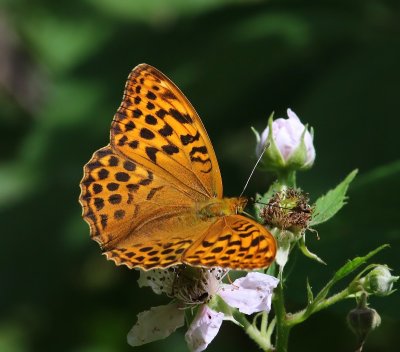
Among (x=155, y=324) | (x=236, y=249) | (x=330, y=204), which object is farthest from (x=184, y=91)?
(x=236, y=249)

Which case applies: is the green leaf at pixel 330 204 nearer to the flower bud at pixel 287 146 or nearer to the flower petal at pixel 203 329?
the flower bud at pixel 287 146

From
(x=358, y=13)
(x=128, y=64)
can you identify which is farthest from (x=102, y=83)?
(x=358, y=13)

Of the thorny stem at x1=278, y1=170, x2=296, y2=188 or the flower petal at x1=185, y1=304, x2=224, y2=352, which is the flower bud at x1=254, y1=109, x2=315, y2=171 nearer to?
the thorny stem at x1=278, y1=170, x2=296, y2=188

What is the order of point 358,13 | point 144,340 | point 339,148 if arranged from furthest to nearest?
point 358,13 < point 339,148 < point 144,340

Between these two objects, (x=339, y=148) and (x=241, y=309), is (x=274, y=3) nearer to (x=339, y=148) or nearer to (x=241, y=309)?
(x=339, y=148)

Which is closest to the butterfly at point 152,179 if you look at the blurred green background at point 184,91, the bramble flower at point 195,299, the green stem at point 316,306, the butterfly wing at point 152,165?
the butterfly wing at point 152,165

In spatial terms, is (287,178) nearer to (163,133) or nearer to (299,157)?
(299,157)
